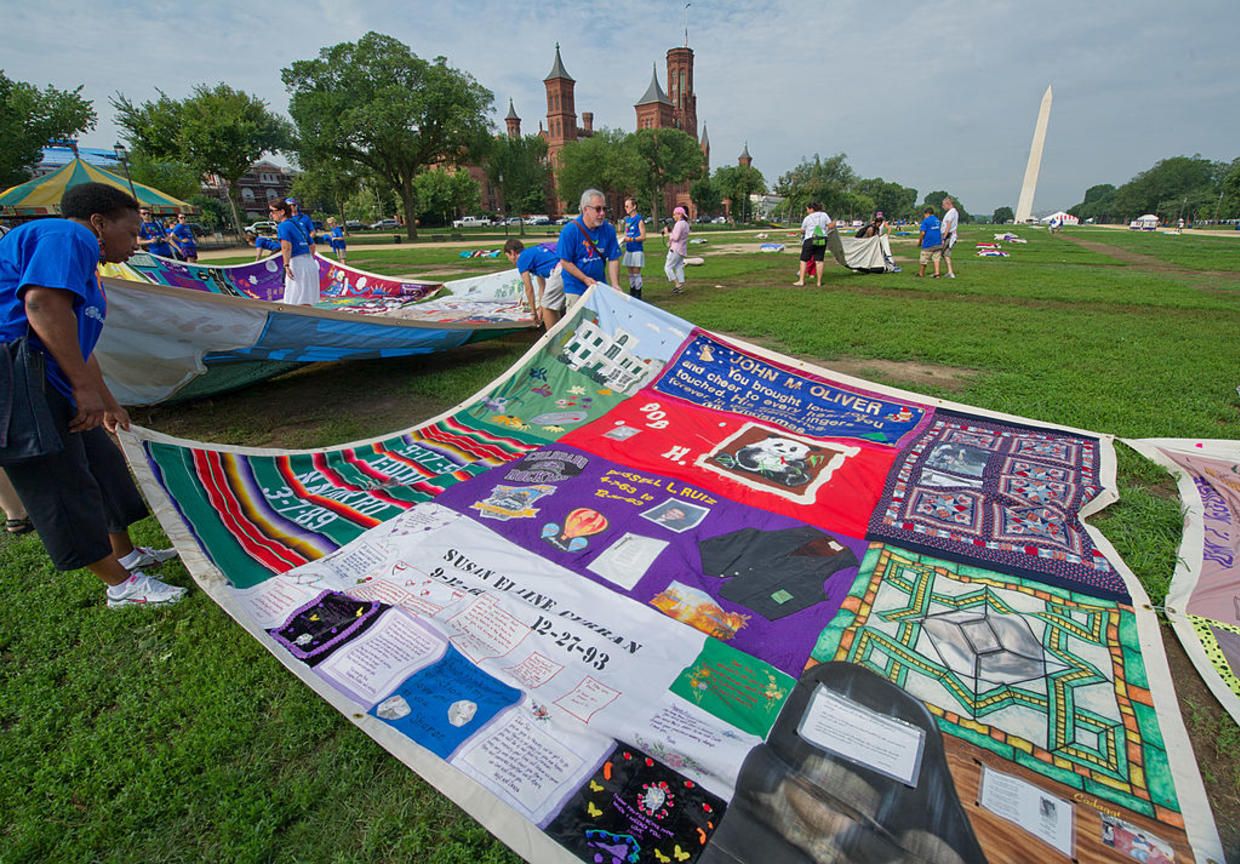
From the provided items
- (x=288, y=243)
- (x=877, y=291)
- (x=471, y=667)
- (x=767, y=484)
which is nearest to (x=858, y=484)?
(x=767, y=484)

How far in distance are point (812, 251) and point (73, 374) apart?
37.7ft

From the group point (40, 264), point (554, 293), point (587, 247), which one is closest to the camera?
point (40, 264)

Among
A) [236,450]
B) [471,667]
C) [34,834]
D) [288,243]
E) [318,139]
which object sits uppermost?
[318,139]

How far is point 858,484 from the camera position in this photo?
3035mm

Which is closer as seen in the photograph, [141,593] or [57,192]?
[141,593]

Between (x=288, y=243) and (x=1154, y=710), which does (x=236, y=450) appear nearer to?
(x=1154, y=710)

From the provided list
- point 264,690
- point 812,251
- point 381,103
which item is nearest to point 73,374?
point 264,690

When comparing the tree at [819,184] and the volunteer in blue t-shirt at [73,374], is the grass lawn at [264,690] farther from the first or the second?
the tree at [819,184]

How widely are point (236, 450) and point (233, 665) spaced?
1.40m

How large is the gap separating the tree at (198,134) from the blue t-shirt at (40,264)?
118 ft

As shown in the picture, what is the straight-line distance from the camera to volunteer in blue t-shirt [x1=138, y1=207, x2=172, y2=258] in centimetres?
1011

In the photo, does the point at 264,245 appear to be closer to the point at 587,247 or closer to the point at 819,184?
the point at 587,247

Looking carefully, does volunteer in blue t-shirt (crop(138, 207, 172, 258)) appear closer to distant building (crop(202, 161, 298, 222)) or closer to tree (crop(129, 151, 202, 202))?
tree (crop(129, 151, 202, 202))

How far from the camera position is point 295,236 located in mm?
7133
